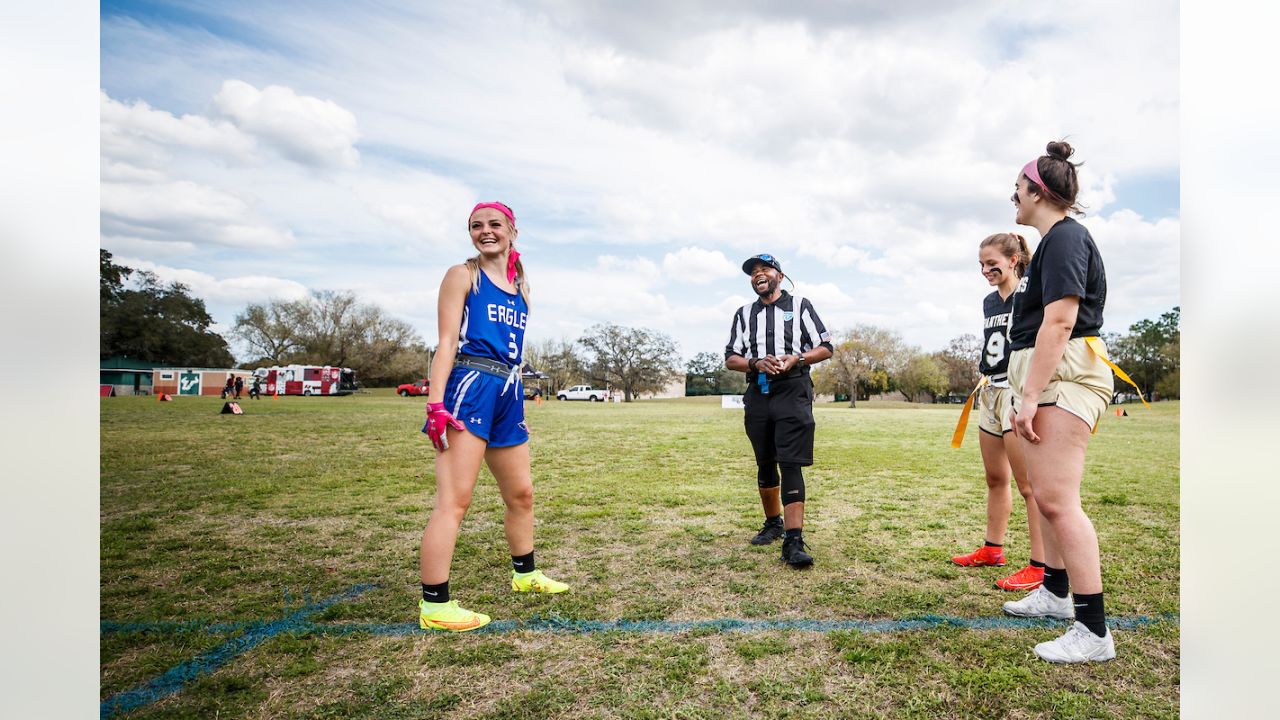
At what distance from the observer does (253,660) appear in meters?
2.96

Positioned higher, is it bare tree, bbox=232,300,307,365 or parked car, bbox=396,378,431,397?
bare tree, bbox=232,300,307,365

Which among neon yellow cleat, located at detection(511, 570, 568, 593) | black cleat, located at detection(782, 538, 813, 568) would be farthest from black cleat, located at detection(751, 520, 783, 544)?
neon yellow cleat, located at detection(511, 570, 568, 593)

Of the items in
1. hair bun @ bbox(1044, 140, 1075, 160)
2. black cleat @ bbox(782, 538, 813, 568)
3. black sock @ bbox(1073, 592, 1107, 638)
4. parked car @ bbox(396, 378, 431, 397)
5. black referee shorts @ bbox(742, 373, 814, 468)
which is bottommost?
parked car @ bbox(396, 378, 431, 397)

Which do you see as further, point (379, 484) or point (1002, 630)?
point (379, 484)

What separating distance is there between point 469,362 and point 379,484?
552 cm

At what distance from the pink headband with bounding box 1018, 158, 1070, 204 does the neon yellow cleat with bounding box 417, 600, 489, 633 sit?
11.8ft

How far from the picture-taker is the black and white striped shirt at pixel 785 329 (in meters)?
4.81

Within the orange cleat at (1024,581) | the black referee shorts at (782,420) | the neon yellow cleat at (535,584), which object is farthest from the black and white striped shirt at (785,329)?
the neon yellow cleat at (535,584)

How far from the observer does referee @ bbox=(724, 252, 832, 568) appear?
4.57 m

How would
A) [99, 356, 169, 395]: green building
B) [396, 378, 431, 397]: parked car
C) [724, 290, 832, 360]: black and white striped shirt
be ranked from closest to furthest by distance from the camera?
1. [724, 290, 832, 360]: black and white striped shirt
2. [99, 356, 169, 395]: green building
3. [396, 378, 431, 397]: parked car

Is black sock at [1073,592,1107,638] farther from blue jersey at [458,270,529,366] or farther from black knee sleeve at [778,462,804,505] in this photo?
blue jersey at [458,270,529,366]

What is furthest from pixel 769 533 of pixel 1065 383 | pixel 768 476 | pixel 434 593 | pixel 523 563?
pixel 434 593
